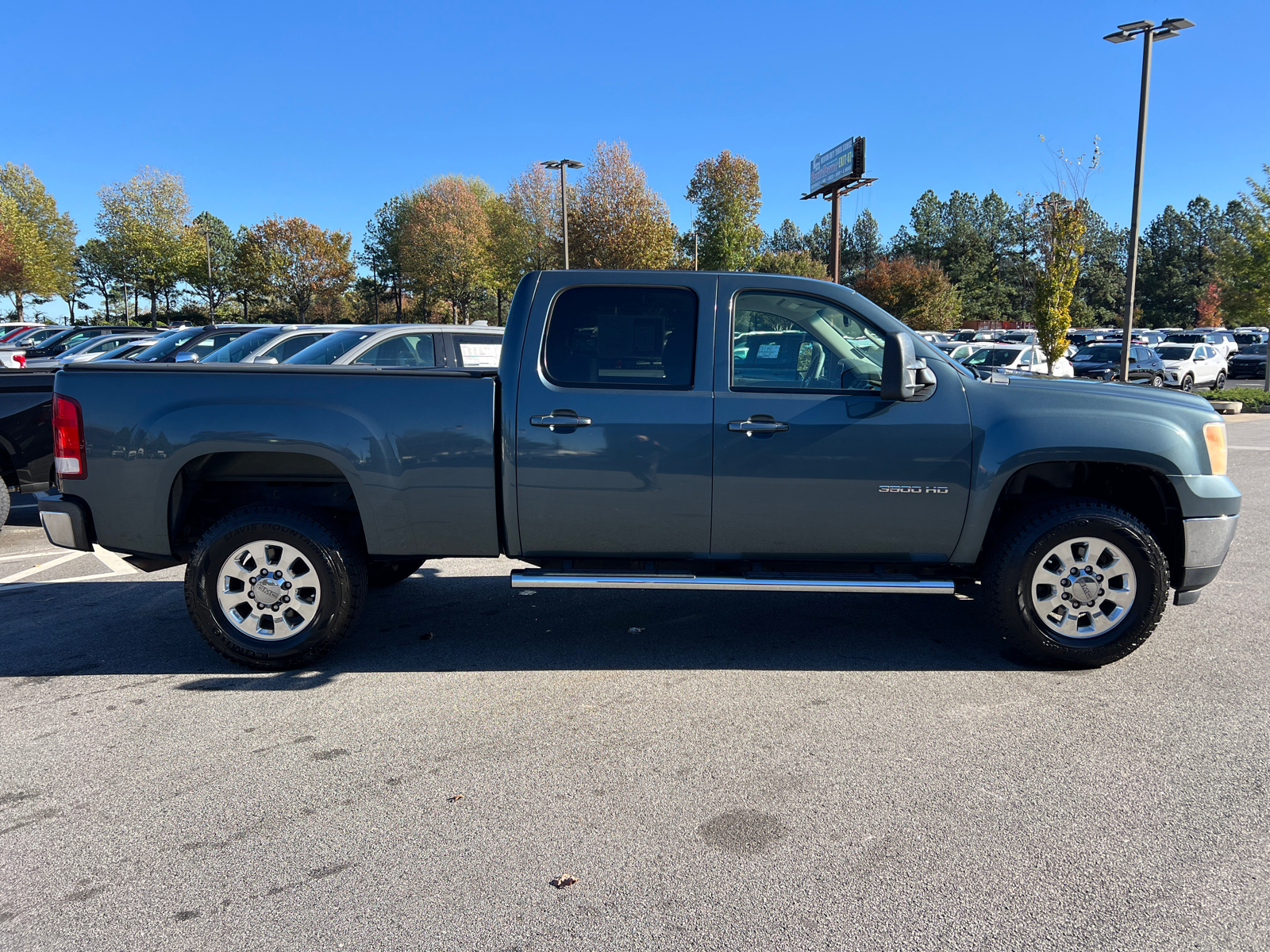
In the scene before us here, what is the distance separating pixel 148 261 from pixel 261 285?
6621mm

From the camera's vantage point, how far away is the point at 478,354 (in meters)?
10.0

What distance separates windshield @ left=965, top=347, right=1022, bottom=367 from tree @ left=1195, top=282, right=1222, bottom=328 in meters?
61.5

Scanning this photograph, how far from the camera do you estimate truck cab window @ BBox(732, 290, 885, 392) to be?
452 centimetres

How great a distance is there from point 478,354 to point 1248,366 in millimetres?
35386

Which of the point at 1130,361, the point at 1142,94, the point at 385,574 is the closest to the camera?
the point at 385,574

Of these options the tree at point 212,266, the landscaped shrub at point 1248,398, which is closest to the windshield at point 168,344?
the landscaped shrub at point 1248,398

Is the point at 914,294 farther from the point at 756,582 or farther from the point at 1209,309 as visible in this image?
the point at 756,582

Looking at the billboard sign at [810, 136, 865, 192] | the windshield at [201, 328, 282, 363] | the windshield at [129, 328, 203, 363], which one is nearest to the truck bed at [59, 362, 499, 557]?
the windshield at [201, 328, 282, 363]

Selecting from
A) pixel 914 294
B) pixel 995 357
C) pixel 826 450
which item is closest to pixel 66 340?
pixel 995 357

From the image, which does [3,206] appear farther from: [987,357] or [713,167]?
[987,357]

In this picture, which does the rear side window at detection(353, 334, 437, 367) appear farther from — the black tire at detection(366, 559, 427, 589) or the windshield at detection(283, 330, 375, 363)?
the black tire at detection(366, 559, 427, 589)

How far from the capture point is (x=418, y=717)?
4.05 meters

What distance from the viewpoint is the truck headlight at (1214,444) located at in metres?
4.53

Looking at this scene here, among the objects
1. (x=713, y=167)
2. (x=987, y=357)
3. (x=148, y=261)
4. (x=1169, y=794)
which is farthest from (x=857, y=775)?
(x=713, y=167)
